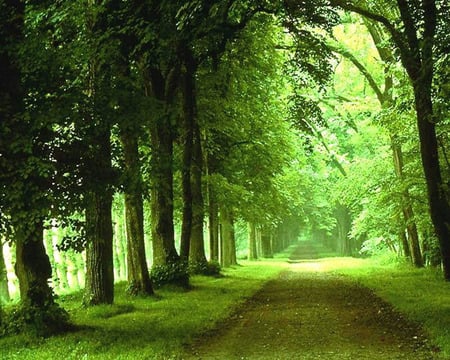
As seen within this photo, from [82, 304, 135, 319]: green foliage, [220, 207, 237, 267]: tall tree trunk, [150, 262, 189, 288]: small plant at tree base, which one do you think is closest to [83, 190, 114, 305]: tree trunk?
[82, 304, 135, 319]: green foliage

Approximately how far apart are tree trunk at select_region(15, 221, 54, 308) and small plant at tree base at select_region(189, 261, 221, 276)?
14622mm

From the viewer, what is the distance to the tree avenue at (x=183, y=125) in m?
10.8

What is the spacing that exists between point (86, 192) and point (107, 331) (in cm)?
290

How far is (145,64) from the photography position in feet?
60.8

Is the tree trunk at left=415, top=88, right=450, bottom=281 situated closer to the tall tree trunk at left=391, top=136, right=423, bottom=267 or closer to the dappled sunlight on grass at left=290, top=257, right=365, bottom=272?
the tall tree trunk at left=391, top=136, right=423, bottom=267

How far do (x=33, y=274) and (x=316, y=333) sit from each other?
580 cm

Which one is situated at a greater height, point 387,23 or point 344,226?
point 387,23

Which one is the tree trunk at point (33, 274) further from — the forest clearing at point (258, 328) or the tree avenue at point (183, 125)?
the forest clearing at point (258, 328)

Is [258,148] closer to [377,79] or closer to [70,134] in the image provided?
[377,79]

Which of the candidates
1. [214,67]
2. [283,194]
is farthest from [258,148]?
[214,67]

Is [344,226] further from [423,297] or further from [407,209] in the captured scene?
[423,297]

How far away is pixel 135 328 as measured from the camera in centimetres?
1194

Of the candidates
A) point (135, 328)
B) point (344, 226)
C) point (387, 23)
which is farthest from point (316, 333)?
point (344, 226)

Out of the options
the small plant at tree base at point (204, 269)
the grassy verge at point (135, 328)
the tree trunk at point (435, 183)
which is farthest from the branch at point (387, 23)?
the small plant at tree base at point (204, 269)
